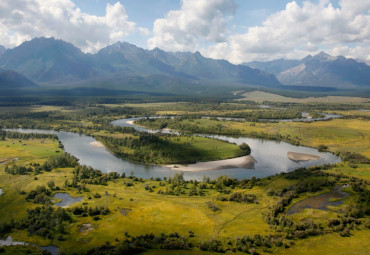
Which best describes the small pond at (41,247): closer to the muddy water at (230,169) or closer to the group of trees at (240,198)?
the group of trees at (240,198)

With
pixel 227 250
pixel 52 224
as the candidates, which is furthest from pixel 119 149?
pixel 227 250

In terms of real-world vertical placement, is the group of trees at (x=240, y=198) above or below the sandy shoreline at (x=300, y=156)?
below

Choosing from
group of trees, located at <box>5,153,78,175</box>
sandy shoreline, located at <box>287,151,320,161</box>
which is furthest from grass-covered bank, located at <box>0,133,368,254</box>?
sandy shoreline, located at <box>287,151,320,161</box>

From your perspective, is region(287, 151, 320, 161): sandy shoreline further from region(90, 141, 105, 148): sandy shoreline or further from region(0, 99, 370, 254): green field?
region(90, 141, 105, 148): sandy shoreline

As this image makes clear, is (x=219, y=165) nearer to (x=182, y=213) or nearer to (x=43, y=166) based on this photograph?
(x=182, y=213)

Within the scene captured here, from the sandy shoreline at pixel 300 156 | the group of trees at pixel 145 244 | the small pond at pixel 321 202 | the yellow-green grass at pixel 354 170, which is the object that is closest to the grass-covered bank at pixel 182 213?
Result: the group of trees at pixel 145 244
